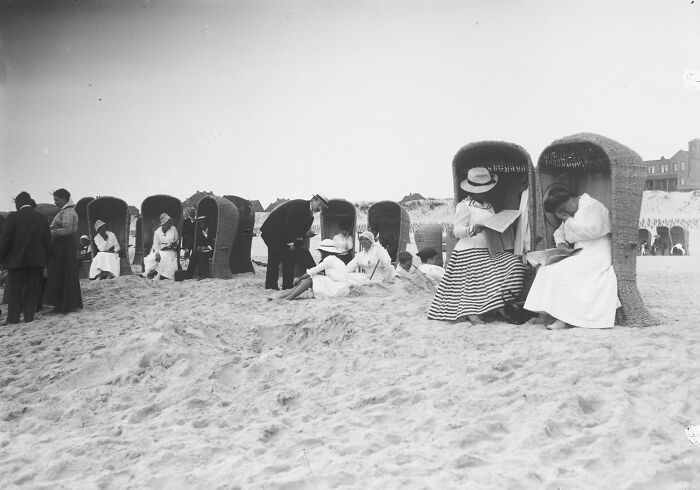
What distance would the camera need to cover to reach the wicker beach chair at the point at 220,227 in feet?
36.4

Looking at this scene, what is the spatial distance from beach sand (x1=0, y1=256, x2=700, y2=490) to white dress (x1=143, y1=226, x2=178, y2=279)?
555 cm

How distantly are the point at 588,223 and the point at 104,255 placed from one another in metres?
9.08

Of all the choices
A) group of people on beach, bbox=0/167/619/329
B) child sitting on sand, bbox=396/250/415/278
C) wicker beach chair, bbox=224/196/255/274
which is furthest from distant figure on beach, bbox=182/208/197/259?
child sitting on sand, bbox=396/250/415/278

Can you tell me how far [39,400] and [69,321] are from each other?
9.77 ft

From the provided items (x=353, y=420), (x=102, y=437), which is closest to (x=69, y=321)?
(x=102, y=437)

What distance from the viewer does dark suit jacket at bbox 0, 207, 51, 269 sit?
6758 mm

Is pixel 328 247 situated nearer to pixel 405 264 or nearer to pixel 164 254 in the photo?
pixel 405 264

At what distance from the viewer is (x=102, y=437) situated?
325 cm

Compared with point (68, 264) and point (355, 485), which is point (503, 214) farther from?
point (68, 264)

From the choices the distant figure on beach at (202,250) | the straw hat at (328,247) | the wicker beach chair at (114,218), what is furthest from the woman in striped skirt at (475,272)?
the wicker beach chair at (114,218)

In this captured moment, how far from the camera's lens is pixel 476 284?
5660mm

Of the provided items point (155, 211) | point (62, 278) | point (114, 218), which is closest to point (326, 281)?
point (62, 278)

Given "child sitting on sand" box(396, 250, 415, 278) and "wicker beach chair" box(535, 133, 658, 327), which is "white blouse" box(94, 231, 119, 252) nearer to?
"child sitting on sand" box(396, 250, 415, 278)

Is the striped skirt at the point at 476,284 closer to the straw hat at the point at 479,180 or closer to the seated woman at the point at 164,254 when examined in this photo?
the straw hat at the point at 479,180
